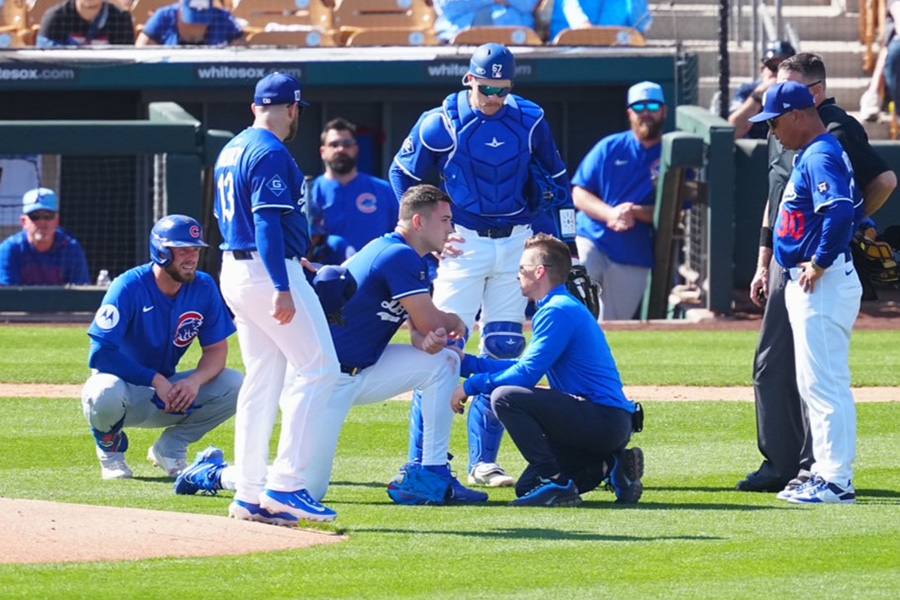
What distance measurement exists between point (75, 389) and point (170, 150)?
11.9 feet

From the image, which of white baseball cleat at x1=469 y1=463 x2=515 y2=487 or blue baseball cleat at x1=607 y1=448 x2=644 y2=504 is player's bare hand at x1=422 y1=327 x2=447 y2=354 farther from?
white baseball cleat at x1=469 y1=463 x2=515 y2=487

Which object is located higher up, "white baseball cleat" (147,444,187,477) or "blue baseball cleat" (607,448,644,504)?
"blue baseball cleat" (607,448,644,504)

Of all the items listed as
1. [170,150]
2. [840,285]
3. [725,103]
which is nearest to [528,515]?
[840,285]

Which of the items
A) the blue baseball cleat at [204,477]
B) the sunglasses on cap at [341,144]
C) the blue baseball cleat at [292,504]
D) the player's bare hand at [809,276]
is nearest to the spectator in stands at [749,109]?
the sunglasses on cap at [341,144]

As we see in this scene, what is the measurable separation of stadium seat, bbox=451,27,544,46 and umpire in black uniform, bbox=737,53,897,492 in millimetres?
8252

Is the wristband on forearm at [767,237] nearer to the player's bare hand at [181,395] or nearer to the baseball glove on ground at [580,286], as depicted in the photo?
the baseball glove on ground at [580,286]

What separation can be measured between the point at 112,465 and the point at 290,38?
29.0ft

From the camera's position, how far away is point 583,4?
15.4m

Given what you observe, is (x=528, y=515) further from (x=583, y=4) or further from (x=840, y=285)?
(x=583, y=4)

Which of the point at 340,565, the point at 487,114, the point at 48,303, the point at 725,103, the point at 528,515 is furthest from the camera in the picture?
the point at 725,103

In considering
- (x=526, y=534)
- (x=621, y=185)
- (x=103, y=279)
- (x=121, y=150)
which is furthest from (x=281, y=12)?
(x=526, y=534)

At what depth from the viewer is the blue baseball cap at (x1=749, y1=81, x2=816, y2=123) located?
6480 mm

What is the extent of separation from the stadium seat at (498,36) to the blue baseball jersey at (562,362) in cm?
879

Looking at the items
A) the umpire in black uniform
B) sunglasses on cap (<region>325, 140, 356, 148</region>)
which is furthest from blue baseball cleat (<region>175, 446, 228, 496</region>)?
sunglasses on cap (<region>325, 140, 356, 148</region>)
